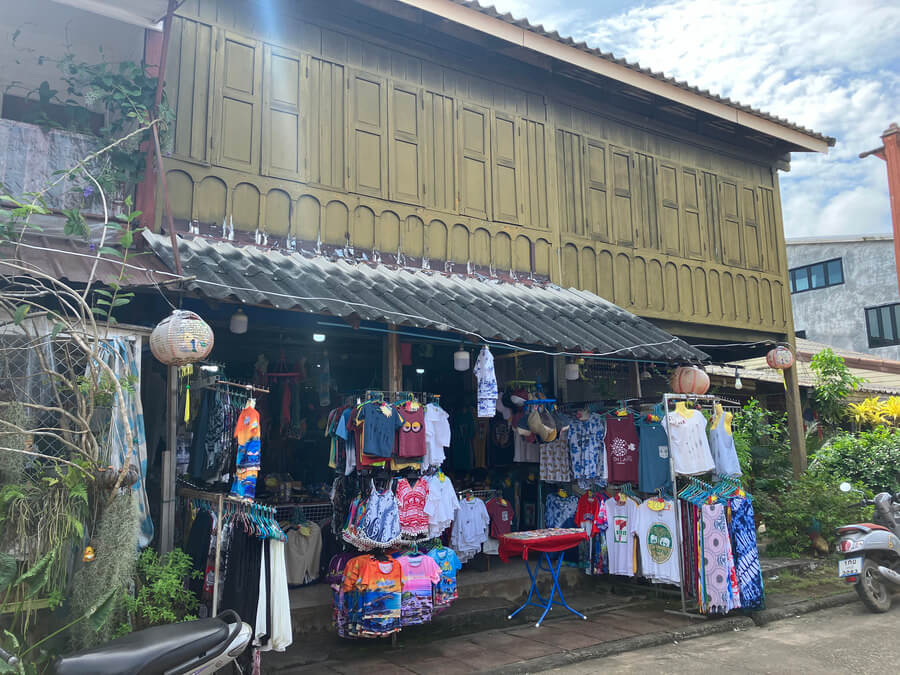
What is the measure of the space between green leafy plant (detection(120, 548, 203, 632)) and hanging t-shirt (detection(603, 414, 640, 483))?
504 centimetres

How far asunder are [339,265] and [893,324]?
84.4 feet

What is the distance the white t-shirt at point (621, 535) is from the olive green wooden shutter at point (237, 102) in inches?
233

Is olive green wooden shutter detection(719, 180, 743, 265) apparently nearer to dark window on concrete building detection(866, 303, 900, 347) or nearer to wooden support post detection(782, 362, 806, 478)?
wooden support post detection(782, 362, 806, 478)

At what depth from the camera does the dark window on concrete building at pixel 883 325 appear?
85.9 ft

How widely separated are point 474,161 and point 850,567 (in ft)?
22.9

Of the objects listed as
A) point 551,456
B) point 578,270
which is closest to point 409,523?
point 551,456

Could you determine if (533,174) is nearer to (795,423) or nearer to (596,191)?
(596,191)

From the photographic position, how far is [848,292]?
1083 inches

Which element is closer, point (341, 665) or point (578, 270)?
point (341, 665)

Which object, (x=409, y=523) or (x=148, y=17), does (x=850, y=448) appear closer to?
(x=409, y=523)

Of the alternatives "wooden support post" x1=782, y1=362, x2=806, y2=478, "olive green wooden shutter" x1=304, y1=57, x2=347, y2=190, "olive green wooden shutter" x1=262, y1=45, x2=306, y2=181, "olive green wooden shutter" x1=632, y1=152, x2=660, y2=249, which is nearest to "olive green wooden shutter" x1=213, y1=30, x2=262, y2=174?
"olive green wooden shutter" x1=262, y1=45, x2=306, y2=181

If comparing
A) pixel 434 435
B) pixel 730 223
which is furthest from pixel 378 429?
pixel 730 223

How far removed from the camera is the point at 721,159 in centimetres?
1261

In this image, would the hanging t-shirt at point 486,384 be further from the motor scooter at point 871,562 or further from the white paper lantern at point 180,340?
the motor scooter at point 871,562
